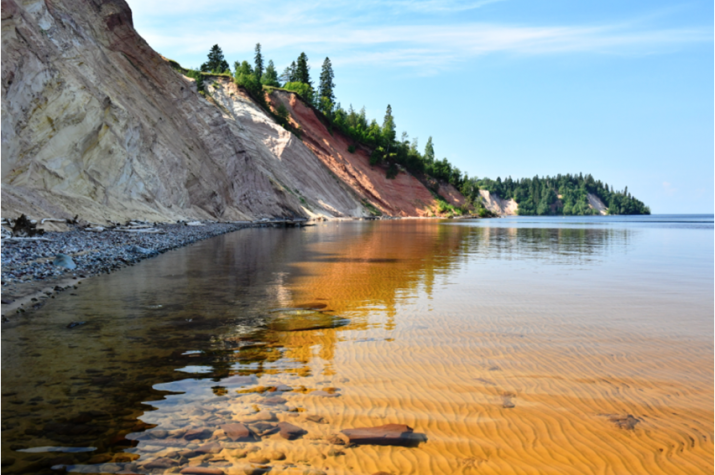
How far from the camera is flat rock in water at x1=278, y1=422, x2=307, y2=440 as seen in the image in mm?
4121

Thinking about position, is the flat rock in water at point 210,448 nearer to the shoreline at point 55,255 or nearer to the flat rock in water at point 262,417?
the flat rock in water at point 262,417

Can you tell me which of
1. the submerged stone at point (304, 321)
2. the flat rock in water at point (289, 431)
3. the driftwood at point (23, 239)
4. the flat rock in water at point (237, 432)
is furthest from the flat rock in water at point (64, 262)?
the flat rock in water at point (289, 431)

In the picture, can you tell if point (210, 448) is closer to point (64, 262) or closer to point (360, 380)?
point (360, 380)

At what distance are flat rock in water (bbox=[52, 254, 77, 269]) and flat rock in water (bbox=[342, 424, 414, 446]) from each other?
11420 millimetres

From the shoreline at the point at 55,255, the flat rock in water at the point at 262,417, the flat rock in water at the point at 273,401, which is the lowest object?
the flat rock in water at the point at 262,417

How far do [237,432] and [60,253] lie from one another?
12234 millimetres

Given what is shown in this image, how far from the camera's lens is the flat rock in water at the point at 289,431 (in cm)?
412

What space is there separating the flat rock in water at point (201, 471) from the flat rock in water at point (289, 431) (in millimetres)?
672

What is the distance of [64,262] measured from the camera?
1287cm

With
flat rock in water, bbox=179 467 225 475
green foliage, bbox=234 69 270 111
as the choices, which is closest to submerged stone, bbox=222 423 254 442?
flat rock in water, bbox=179 467 225 475

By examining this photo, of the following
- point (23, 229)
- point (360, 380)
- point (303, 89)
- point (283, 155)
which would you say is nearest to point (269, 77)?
point (303, 89)

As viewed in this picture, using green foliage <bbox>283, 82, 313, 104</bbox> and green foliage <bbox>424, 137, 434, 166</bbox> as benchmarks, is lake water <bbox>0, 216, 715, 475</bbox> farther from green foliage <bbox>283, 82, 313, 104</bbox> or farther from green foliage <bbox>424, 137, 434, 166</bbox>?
green foliage <bbox>424, 137, 434, 166</bbox>

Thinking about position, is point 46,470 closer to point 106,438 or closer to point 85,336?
point 106,438

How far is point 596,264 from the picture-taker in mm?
17562
